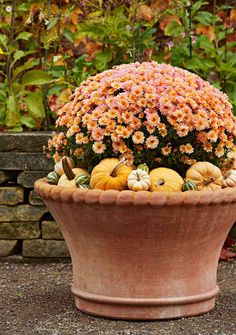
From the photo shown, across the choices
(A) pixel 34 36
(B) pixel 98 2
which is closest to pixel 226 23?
(B) pixel 98 2

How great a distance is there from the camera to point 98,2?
18.1 ft

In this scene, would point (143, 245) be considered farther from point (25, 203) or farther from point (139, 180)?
point (25, 203)

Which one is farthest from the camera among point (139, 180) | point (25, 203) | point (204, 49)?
point (204, 49)

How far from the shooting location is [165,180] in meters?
3.53

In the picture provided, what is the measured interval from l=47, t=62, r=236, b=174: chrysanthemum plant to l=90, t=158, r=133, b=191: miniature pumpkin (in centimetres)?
6

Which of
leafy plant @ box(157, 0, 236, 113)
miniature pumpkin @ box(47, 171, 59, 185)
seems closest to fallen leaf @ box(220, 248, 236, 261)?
leafy plant @ box(157, 0, 236, 113)

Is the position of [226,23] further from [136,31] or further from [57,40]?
[57,40]

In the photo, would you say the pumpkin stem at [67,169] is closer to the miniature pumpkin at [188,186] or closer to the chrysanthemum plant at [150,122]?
the chrysanthemum plant at [150,122]

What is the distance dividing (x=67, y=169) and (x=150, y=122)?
417 millimetres

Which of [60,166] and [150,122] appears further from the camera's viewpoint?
[60,166]

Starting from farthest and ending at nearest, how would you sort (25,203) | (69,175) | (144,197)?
(25,203), (69,175), (144,197)

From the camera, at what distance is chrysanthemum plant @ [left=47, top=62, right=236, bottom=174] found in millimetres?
3629

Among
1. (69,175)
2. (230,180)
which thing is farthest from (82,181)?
(230,180)

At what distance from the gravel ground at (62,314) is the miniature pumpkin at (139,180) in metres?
0.58
